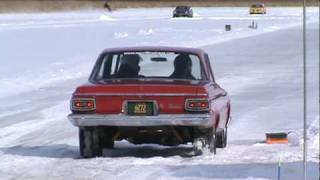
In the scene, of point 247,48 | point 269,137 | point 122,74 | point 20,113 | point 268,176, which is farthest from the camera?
point 247,48

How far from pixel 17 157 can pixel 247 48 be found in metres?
23.7

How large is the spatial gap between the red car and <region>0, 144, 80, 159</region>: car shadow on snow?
1.48 feet

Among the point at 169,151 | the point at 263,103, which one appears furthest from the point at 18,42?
the point at 169,151

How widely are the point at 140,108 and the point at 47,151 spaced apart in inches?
65.7

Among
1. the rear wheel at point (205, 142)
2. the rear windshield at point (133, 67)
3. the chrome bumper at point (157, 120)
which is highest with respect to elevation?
the rear windshield at point (133, 67)

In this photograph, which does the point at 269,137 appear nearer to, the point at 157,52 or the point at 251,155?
the point at 251,155

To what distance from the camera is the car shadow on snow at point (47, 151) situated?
9695 millimetres

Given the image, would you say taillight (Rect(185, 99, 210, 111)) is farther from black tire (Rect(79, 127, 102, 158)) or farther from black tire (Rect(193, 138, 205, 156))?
black tire (Rect(79, 127, 102, 158))

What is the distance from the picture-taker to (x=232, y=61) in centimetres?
2605

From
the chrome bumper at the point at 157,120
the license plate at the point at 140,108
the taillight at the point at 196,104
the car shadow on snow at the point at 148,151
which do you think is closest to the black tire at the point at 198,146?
the car shadow on snow at the point at 148,151

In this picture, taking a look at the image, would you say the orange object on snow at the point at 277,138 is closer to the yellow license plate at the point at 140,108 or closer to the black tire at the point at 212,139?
the black tire at the point at 212,139

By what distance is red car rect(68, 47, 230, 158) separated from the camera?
8.84m

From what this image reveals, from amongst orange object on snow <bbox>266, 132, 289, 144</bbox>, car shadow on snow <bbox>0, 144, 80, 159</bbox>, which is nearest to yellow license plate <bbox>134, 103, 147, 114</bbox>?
car shadow on snow <bbox>0, 144, 80, 159</bbox>

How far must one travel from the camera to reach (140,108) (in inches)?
350
